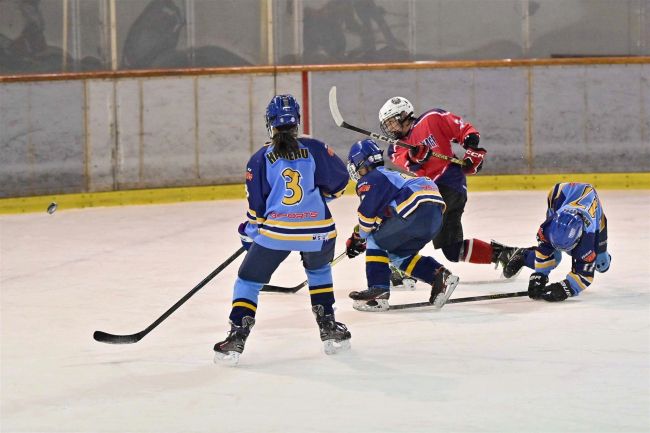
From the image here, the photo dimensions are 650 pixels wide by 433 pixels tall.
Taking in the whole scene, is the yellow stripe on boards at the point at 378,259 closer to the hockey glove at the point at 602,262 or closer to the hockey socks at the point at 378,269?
the hockey socks at the point at 378,269

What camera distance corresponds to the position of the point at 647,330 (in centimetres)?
484

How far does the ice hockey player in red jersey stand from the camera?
6.00 m

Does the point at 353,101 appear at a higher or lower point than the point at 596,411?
higher

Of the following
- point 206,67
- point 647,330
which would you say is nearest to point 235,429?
point 647,330

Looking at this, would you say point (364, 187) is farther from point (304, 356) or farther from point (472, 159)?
point (472, 159)

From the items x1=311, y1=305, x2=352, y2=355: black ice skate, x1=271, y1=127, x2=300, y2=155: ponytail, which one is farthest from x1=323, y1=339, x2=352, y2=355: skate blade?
x1=271, y1=127, x2=300, y2=155: ponytail

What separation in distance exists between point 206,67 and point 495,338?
5.46m

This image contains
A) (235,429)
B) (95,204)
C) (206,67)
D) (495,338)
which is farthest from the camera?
(206,67)

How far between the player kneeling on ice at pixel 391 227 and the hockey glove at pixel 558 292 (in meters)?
0.43

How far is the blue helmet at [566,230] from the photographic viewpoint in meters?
5.36

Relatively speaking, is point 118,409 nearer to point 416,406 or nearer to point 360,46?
point 416,406

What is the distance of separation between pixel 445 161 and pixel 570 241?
37.7 inches

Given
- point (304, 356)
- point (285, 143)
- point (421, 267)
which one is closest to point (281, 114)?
point (285, 143)

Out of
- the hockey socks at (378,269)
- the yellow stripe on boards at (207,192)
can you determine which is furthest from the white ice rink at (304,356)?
the yellow stripe on boards at (207,192)
